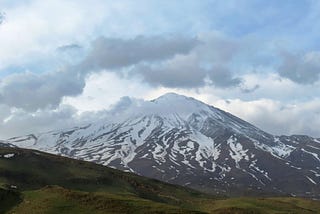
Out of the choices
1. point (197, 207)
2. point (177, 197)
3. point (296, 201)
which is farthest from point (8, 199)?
point (296, 201)

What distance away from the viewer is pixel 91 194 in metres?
61.3

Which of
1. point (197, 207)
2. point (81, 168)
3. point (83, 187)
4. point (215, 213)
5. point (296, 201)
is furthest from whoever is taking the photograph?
point (81, 168)

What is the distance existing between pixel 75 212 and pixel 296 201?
2271 inches

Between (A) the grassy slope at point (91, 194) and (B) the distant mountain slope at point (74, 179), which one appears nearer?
(A) the grassy slope at point (91, 194)

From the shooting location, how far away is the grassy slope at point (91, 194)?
56.4 metres

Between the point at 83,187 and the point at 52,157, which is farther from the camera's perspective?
the point at 52,157

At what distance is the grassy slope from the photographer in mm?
56375

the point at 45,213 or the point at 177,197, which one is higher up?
the point at 177,197

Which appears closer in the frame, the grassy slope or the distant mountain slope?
the grassy slope

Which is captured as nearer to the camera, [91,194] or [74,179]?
[91,194]

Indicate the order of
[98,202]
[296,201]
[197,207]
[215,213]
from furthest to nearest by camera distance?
1. [296,201]
2. [197,207]
3. [215,213]
4. [98,202]

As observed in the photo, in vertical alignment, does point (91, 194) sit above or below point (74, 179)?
below

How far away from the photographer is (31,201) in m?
58.8

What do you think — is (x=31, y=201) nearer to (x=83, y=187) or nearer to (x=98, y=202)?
(x=98, y=202)
